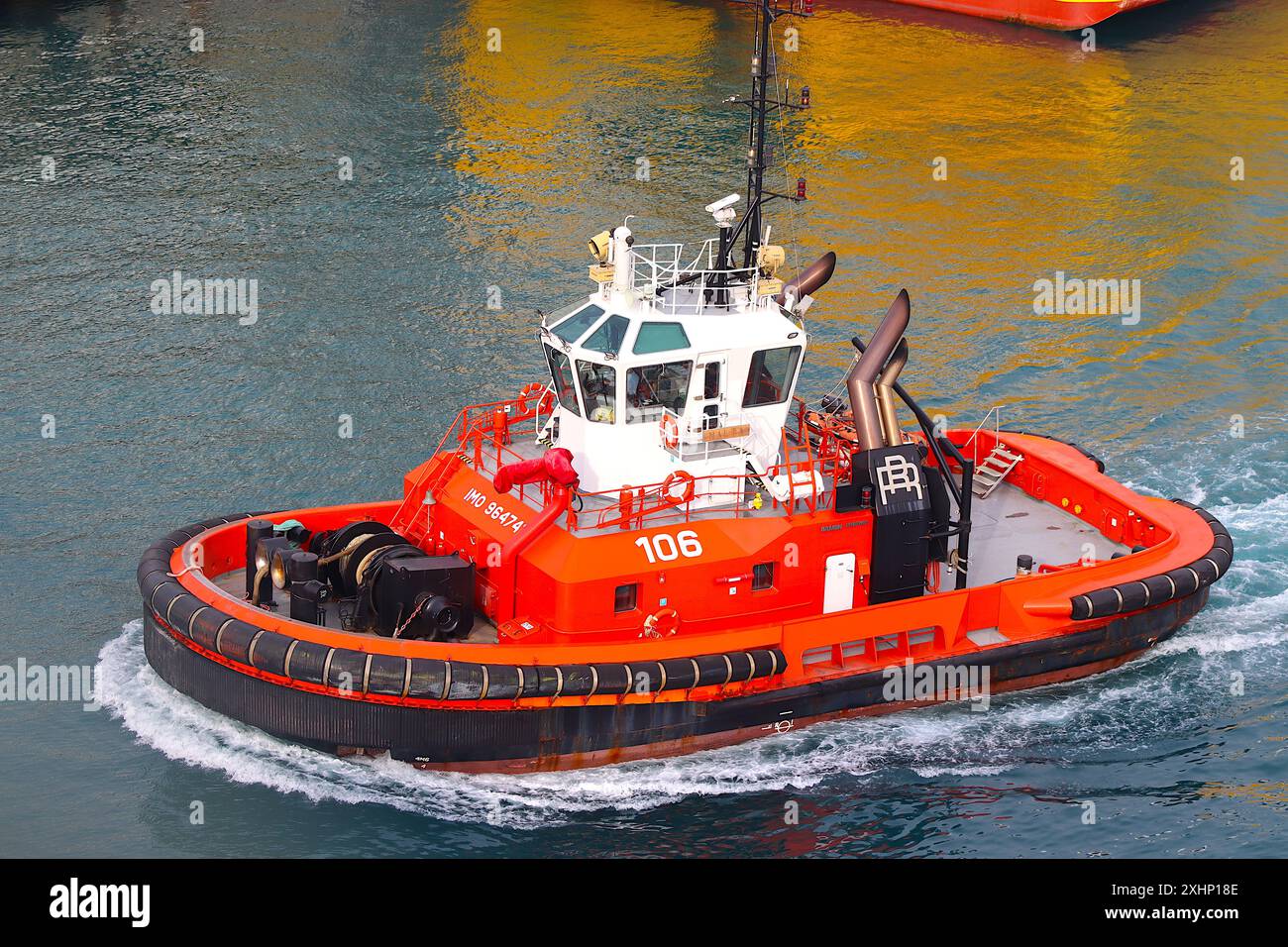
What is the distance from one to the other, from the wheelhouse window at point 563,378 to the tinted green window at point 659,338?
0.78 metres

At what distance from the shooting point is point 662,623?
52.4 ft

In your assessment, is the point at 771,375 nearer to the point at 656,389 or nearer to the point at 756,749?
the point at 656,389

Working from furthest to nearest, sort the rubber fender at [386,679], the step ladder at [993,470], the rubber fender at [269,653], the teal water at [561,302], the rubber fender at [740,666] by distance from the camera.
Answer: the step ladder at [993,470], the rubber fender at [740,666], the teal water at [561,302], the rubber fender at [269,653], the rubber fender at [386,679]

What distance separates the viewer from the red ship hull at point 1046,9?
4003 cm

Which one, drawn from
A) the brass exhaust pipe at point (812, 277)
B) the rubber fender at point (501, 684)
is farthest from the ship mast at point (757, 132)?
the rubber fender at point (501, 684)

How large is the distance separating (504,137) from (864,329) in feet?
36.0

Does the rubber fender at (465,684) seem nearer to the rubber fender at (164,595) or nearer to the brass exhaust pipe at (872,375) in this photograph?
the rubber fender at (164,595)

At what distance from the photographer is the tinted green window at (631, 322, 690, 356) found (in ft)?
52.6

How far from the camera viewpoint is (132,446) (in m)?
22.3

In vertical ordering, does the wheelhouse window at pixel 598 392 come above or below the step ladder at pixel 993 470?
above

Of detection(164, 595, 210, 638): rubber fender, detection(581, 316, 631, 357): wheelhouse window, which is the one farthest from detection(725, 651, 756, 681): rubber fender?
detection(164, 595, 210, 638): rubber fender

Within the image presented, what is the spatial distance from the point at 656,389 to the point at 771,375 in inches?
48.7

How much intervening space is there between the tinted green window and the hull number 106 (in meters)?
1.83
